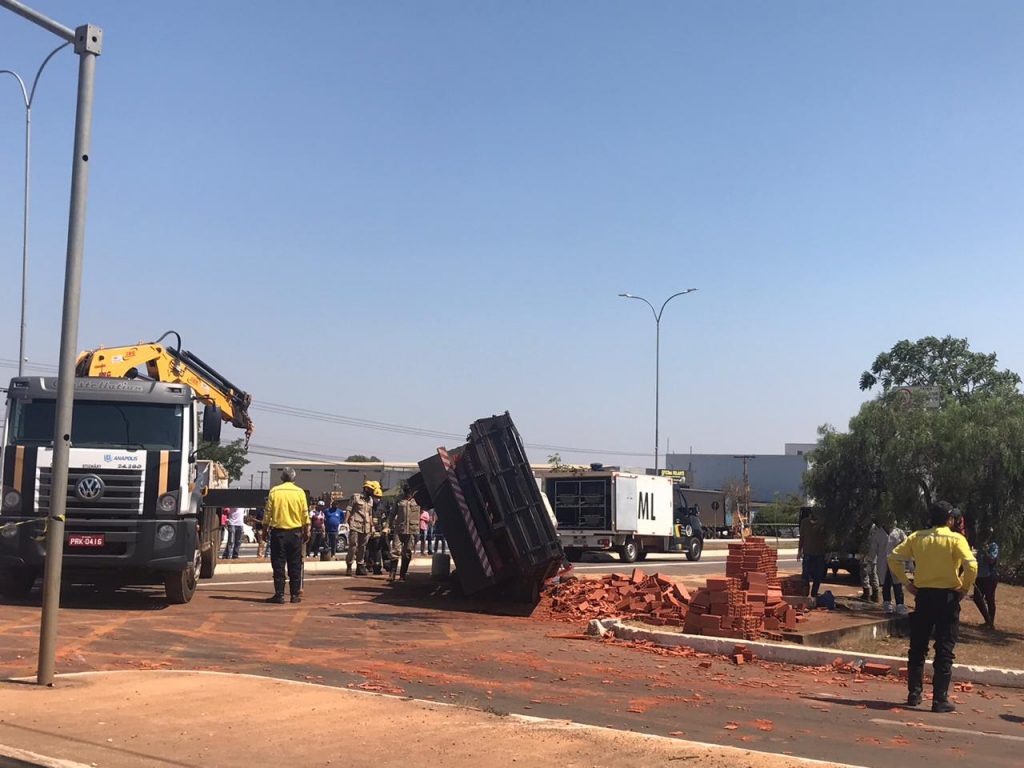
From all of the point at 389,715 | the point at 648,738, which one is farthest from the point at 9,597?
the point at 648,738

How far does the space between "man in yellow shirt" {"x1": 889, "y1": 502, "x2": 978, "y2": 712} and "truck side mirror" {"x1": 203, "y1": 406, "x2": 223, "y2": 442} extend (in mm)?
9076

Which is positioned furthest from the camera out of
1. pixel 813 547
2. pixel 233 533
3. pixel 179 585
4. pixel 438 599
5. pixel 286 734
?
pixel 233 533

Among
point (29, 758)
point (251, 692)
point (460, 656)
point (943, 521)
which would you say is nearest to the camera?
point (29, 758)

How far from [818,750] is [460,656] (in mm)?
4893

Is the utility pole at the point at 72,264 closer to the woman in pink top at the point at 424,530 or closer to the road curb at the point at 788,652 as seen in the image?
the road curb at the point at 788,652

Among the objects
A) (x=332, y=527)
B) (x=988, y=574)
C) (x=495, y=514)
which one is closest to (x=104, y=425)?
(x=495, y=514)

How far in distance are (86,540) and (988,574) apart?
13.2 meters

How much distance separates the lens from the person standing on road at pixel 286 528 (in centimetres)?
1539

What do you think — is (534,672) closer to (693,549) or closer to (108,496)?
(108,496)

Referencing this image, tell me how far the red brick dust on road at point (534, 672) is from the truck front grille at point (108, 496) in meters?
1.27

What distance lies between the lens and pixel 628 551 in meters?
32.0

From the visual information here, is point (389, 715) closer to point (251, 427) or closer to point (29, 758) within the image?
point (29, 758)

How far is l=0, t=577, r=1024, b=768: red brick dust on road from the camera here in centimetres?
770

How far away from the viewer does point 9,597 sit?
14.9 m
